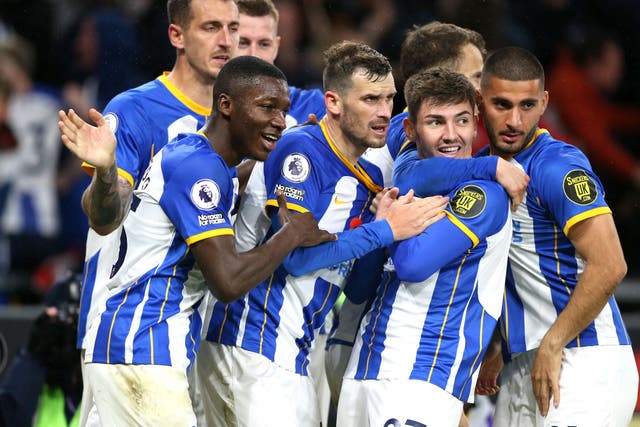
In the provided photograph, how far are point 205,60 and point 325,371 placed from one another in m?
Answer: 1.69

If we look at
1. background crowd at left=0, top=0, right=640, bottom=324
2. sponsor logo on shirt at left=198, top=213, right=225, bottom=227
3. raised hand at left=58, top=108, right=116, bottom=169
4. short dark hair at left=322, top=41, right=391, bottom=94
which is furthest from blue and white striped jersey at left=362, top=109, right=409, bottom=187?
background crowd at left=0, top=0, right=640, bottom=324

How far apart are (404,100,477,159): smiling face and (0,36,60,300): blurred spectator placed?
18.6 ft

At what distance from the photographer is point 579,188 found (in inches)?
192

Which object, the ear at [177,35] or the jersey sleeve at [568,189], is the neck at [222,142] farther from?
the jersey sleeve at [568,189]

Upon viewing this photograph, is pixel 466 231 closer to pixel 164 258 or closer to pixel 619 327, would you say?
pixel 619 327

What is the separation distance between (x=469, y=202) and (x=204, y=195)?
1.11 meters

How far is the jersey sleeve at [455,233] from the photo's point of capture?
472cm

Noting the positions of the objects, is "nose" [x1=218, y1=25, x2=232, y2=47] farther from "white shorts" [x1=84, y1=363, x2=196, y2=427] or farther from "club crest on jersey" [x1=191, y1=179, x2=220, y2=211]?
"white shorts" [x1=84, y1=363, x2=196, y2=427]

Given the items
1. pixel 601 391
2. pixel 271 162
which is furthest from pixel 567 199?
pixel 271 162

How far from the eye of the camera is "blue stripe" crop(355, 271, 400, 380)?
4.84m

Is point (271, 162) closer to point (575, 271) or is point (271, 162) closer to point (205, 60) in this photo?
point (205, 60)

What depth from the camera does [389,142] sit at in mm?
5699

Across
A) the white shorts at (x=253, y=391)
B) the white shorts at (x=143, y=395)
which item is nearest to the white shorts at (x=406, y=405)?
the white shorts at (x=253, y=391)

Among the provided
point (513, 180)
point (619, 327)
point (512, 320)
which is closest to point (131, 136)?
point (513, 180)
